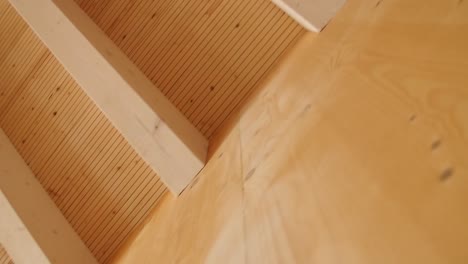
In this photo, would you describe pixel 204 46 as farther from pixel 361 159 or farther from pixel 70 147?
pixel 361 159

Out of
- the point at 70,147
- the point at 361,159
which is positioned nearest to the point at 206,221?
the point at 361,159

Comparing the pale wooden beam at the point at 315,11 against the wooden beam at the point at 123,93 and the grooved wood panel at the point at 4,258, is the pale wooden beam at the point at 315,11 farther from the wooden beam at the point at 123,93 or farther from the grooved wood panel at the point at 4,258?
the grooved wood panel at the point at 4,258

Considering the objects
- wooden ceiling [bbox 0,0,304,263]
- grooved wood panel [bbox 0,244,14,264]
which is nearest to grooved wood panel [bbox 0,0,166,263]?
wooden ceiling [bbox 0,0,304,263]

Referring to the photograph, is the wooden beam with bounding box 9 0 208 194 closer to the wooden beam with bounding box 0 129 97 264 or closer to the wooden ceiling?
the wooden ceiling

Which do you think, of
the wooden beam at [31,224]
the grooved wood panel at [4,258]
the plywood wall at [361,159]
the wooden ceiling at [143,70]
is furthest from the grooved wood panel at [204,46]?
the grooved wood panel at [4,258]

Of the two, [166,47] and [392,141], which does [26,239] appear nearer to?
[166,47]

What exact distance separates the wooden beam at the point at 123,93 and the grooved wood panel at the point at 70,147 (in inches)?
10.9

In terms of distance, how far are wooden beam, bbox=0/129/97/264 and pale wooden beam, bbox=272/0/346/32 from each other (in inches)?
39.5

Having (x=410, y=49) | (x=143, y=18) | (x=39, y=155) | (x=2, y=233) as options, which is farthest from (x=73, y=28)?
(x=410, y=49)

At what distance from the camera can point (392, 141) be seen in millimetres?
438

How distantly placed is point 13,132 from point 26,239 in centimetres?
58

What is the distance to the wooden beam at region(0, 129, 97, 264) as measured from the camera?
4.50 ft

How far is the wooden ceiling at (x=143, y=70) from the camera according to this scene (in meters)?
1.44

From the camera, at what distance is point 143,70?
157 cm
